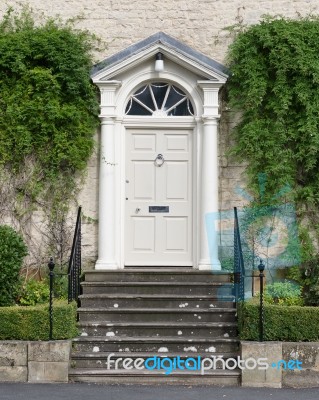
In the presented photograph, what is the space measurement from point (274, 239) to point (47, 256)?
312cm

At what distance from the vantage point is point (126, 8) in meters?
11.4

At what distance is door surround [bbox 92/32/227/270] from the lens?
36.0ft

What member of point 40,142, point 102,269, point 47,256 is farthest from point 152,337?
point 40,142

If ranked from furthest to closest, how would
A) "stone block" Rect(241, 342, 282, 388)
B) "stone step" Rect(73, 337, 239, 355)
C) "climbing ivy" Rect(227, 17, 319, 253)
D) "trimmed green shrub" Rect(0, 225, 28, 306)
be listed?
"climbing ivy" Rect(227, 17, 319, 253) → "trimmed green shrub" Rect(0, 225, 28, 306) → "stone step" Rect(73, 337, 239, 355) → "stone block" Rect(241, 342, 282, 388)

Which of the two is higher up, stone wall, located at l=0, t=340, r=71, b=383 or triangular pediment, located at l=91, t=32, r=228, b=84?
triangular pediment, located at l=91, t=32, r=228, b=84

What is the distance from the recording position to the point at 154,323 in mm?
9852

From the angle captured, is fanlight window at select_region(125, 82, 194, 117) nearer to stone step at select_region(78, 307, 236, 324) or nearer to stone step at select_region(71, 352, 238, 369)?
stone step at select_region(78, 307, 236, 324)

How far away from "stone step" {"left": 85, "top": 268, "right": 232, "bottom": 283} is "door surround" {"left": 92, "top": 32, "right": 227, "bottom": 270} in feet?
0.84

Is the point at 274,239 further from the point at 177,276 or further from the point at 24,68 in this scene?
the point at 24,68

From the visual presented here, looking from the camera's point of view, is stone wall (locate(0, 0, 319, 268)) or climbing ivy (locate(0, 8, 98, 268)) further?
stone wall (locate(0, 0, 319, 268))
